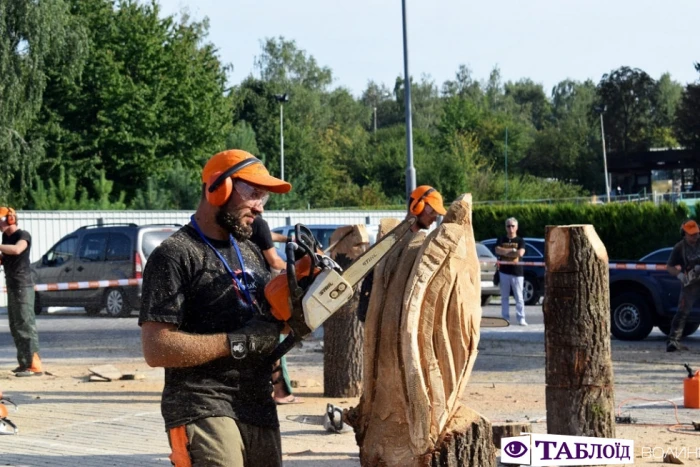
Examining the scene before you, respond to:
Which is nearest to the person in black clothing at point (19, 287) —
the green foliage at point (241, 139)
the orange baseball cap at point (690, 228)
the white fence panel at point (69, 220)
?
the orange baseball cap at point (690, 228)

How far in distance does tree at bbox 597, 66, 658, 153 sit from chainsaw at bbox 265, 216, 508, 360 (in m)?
68.3

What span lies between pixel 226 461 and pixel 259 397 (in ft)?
0.92

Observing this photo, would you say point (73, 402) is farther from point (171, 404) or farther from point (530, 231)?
point (530, 231)

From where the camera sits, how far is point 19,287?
39.8ft

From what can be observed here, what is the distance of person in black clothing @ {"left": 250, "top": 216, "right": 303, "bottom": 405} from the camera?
8.47m

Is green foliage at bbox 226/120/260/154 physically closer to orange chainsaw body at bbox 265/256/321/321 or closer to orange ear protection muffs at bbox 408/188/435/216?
orange ear protection muffs at bbox 408/188/435/216

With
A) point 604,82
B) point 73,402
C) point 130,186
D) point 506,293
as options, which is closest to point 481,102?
point 604,82

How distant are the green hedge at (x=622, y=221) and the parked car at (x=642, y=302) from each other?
51.0ft

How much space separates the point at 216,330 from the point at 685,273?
10955mm

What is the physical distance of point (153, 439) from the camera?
331 inches

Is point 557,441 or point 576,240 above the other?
point 576,240

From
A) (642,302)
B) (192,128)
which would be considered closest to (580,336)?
(642,302)

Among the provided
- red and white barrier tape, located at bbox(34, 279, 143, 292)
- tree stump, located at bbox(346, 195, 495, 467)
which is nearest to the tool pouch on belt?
tree stump, located at bbox(346, 195, 495, 467)

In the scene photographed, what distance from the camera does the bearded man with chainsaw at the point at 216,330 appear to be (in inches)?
146
